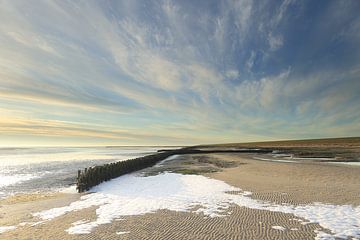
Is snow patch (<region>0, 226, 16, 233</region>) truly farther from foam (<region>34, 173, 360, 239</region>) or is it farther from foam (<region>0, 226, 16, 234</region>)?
foam (<region>34, 173, 360, 239</region>)

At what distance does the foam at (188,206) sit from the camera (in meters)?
9.73

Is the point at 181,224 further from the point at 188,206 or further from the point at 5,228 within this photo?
the point at 5,228

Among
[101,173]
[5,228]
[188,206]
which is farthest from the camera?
[101,173]

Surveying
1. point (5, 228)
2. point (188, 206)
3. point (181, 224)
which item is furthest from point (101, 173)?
point (181, 224)

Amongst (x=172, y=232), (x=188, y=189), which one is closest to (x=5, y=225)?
(x=172, y=232)

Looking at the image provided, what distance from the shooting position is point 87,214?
11.2 m

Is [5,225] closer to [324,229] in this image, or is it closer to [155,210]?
[155,210]

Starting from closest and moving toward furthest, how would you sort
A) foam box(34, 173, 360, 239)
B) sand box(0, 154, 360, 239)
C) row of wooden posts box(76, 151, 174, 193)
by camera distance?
sand box(0, 154, 360, 239), foam box(34, 173, 360, 239), row of wooden posts box(76, 151, 174, 193)

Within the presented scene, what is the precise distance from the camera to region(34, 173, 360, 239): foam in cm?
973

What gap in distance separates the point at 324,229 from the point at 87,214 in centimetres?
935

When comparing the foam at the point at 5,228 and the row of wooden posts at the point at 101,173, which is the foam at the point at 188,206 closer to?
the row of wooden posts at the point at 101,173

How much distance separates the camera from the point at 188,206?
41.0 ft

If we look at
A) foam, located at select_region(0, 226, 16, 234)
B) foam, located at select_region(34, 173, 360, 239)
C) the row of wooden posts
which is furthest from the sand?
the row of wooden posts

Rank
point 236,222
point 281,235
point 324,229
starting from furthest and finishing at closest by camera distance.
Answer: point 236,222, point 324,229, point 281,235
